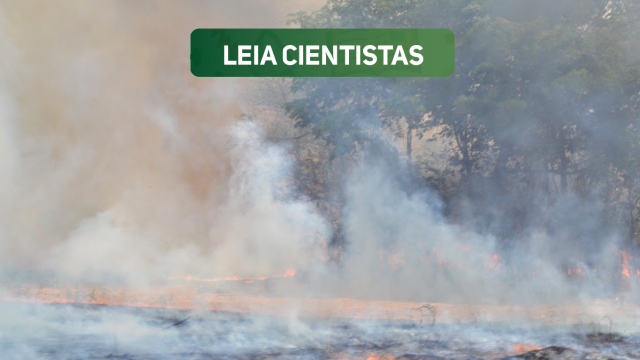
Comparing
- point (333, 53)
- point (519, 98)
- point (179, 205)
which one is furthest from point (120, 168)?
point (519, 98)

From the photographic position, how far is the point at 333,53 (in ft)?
55.7

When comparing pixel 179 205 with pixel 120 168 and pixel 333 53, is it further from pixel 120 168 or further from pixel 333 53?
pixel 333 53

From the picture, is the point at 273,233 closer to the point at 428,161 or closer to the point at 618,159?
the point at 428,161

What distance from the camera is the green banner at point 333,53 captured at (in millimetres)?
14977

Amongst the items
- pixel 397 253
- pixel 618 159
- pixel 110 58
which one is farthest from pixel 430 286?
pixel 110 58

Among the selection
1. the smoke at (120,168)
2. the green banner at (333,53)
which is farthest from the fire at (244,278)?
the green banner at (333,53)

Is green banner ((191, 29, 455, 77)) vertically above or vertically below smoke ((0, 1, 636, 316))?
above

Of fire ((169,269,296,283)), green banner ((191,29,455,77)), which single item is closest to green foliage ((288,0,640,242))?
green banner ((191,29,455,77))

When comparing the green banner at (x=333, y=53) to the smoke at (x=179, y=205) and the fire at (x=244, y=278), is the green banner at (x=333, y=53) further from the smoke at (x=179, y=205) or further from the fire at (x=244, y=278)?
the fire at (x=244, y=278)

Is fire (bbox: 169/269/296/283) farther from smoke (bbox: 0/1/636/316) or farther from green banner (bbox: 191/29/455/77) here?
green banner (bbox: 191/29/455/77)

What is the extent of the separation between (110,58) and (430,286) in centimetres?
1003

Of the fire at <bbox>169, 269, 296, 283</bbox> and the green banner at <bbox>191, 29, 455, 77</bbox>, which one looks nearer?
the green banner at <bbox>191, 29, 455, 77</bbox>

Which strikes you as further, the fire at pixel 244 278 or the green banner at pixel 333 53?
the fire at pixel 244 278

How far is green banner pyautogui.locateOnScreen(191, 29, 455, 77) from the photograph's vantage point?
1498 centimetres
